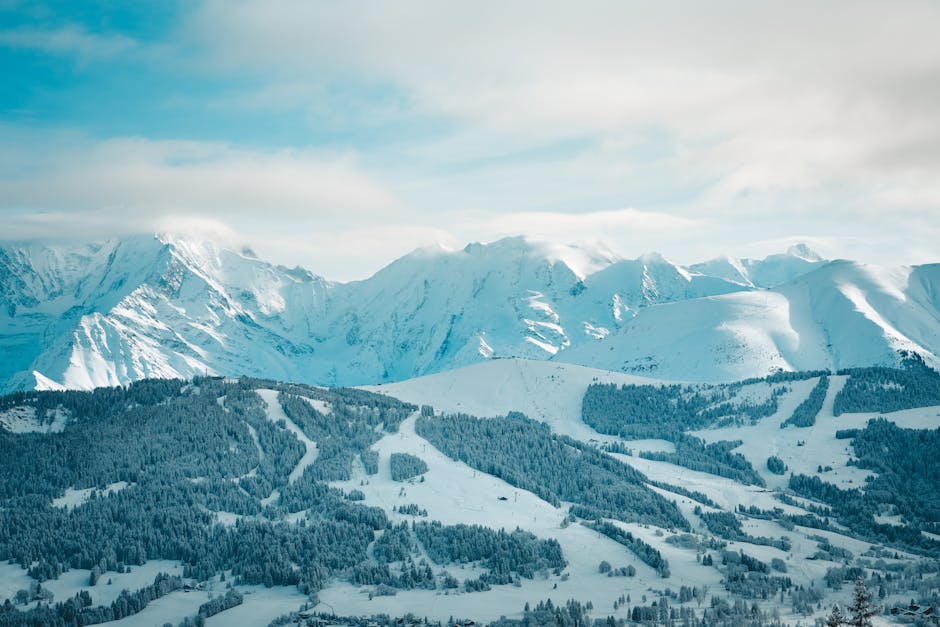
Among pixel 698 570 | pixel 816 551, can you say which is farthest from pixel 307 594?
pixel 816 551

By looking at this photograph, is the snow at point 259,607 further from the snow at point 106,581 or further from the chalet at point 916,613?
the chalet at point 916,613

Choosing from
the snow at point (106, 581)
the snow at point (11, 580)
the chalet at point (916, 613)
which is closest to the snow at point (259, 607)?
the snow at point (106, 581)

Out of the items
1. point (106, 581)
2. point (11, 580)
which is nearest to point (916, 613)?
point (106, 581)

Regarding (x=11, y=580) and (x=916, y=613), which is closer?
(x=916, y=613)

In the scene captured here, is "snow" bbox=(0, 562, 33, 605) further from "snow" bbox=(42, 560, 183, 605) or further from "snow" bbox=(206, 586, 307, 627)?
"snow" bbox=(206, 586, 307, 627)

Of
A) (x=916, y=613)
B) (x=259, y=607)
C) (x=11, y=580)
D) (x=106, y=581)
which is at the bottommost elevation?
(x=916, y=613)

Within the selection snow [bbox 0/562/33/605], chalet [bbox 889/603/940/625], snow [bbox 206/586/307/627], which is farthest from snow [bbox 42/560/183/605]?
chalet [bbox 889/603/940/625]

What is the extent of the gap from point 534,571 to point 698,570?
109 ft

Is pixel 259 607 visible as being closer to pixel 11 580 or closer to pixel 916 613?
pixel 11 580

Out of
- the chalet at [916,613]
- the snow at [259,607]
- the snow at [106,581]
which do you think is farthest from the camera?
the snow at [106,581]

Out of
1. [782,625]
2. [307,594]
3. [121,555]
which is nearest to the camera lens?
[782,625]

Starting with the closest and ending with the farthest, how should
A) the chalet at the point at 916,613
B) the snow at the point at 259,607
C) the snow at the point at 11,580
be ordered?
the chalet at the point at 916,613, the snow at the point at 259,607, the snow at the point at 11,580

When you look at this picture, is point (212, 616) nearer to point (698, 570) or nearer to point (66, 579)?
point (66, 579)

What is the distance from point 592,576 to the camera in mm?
178875
